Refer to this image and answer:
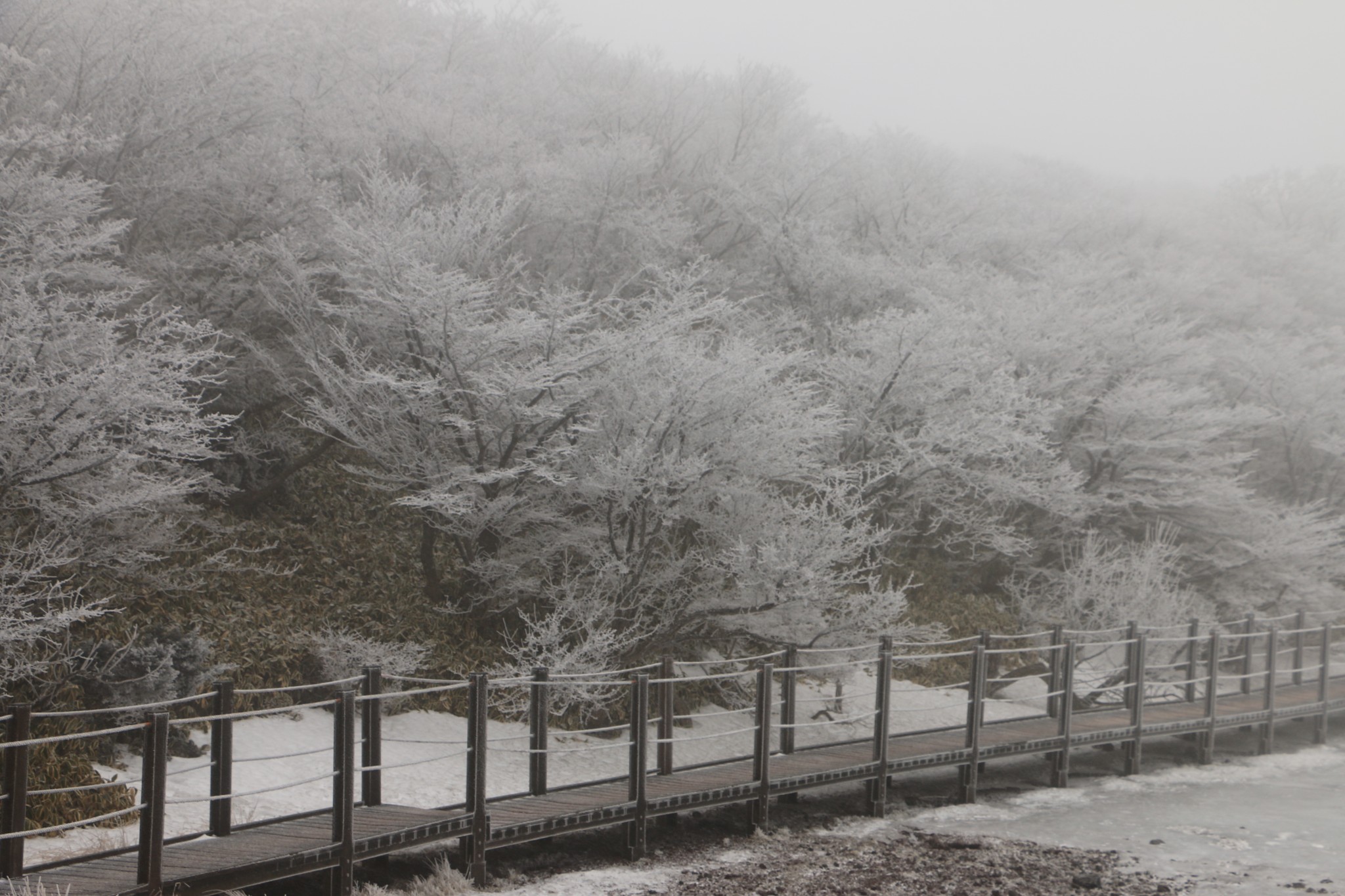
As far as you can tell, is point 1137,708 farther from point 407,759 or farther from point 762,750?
point 407,759

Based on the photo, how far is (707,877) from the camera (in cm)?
714

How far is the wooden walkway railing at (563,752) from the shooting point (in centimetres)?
536

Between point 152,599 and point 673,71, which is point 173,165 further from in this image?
point 673,71

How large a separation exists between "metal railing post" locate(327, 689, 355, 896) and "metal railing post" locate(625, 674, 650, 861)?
205cm

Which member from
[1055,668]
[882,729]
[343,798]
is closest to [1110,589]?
[1055,668]

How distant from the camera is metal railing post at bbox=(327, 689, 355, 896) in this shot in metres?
6.05

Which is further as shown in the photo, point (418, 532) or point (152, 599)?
point (418, 532)

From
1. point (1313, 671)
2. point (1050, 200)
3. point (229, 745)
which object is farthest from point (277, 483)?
point (1050, 200)

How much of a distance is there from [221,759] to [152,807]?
116 centimetres

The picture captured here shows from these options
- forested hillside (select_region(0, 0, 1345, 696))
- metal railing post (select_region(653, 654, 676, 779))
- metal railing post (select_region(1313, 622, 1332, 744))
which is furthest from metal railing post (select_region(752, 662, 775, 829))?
metal railing post (select_region(1313, 622, 1332, 744))

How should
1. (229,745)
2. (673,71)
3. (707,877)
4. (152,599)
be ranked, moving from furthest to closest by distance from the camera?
(673,71), (152,599), (707,877), (229,745)

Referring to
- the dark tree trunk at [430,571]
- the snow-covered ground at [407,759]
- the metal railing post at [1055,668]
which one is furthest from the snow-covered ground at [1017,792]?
the dark tree trunk at [430,571]

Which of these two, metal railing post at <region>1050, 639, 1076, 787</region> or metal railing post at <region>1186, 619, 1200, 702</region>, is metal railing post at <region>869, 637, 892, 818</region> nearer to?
metal railing post at <region>1050, 639, 1076, 787</region>

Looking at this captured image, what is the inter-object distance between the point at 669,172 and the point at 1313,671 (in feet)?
43.9
